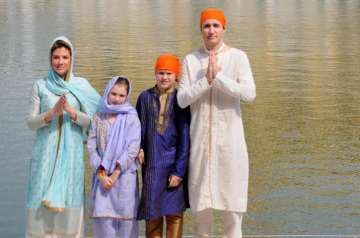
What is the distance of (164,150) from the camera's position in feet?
17.1

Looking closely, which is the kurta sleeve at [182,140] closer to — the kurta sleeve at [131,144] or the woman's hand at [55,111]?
the kurta sleeve at [131,144]

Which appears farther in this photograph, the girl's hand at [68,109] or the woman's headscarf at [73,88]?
the woman's headscarf at [73,88]

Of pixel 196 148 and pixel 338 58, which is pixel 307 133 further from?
pixel 338 58

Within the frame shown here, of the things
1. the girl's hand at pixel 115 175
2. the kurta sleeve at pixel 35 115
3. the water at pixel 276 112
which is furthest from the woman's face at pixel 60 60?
the water at pixel 276 112

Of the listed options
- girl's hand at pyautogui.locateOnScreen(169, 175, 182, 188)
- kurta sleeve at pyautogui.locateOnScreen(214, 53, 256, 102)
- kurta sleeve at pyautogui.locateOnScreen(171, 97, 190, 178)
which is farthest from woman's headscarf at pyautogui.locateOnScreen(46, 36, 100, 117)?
kurta sleeve at pyautogui.locateOnScreen(214, 53, 256, 102)

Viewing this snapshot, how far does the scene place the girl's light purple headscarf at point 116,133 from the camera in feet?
16.8

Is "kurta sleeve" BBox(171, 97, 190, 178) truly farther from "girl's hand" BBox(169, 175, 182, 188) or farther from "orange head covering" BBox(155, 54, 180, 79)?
"orange head covering" BBox(155, 54, 180, 79)

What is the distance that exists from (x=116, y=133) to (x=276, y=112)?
7.48 metres

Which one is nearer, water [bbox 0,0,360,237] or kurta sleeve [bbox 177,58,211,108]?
kurta sleeve [bbox 177,58,211,108]

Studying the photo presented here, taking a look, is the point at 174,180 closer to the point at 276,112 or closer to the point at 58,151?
the point at 58,151

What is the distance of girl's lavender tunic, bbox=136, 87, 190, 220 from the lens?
5176 mm

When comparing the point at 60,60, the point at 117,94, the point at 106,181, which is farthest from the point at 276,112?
the point at 60,60

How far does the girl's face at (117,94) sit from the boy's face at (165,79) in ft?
0.79

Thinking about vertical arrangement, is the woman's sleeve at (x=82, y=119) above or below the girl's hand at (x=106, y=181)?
above
